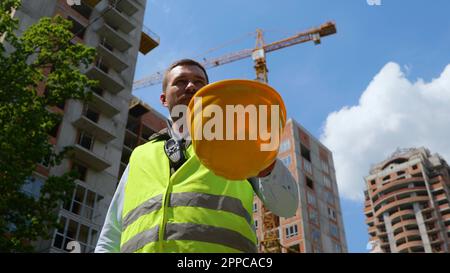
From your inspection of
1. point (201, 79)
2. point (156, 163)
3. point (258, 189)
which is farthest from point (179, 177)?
point (201, 79)

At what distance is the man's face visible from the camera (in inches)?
103

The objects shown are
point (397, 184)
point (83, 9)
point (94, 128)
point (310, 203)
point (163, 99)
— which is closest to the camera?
point (163, 99)

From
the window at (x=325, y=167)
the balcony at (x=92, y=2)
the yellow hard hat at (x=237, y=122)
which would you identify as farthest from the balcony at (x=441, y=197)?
the yellow hard hat at (x=237, y=122)

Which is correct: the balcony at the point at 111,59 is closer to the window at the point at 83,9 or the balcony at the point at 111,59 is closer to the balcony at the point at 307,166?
the window at the point at 83,9

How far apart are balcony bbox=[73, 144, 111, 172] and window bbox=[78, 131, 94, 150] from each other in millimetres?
1403

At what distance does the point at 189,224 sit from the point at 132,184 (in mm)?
549

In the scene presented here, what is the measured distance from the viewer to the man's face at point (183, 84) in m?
2.61

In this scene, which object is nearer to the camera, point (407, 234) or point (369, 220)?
point (407, 234)

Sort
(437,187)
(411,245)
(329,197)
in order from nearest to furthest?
(329,197) < (411,245) < (437,187)

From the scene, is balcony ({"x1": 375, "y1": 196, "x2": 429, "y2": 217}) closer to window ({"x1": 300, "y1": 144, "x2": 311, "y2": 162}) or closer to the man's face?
window ({"x1": 300, "y1": 144, "x2": 311, "y2": 162})

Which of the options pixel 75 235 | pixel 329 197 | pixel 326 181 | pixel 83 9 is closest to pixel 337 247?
pixel 329 197

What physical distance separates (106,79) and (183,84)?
34486 millimetres

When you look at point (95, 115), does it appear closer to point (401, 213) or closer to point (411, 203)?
point (401, 213)

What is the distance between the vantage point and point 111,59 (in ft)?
122
